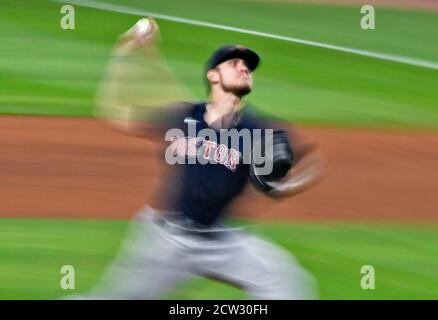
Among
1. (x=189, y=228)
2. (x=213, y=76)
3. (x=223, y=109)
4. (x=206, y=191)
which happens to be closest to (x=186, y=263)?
(x=189, y=228)

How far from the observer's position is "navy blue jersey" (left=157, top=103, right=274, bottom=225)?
12.4 feet

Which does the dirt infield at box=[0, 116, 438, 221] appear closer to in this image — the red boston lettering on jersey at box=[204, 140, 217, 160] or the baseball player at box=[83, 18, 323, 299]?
the baseball player at box=[83, 18, 323, 299]

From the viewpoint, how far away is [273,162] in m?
3.79

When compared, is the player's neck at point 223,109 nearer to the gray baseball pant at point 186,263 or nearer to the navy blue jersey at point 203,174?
the navy blue jersey at point 203,174

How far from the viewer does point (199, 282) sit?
3807mm

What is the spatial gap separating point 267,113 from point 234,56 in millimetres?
282

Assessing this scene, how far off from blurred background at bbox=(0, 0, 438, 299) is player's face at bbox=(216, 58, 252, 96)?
56 mm

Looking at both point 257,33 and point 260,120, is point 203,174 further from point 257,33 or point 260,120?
point 257,33

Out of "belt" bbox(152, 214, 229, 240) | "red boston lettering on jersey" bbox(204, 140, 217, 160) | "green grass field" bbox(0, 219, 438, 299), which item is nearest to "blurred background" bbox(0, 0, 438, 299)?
"green grass field" bbox(0, 219, 438, 299)

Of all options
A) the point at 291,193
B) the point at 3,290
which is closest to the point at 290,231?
the point at 291,193

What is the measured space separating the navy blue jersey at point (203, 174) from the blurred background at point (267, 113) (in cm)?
9

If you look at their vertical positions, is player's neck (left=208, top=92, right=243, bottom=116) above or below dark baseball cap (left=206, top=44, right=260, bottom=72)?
below

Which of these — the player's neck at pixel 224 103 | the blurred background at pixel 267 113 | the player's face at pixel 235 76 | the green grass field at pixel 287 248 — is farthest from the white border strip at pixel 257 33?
the green grass field at pixel 287 248

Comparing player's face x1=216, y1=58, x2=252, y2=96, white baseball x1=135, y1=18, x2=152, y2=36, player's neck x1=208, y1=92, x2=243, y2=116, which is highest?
white baseball x1=135, y1=18, x2=152, y2=36
